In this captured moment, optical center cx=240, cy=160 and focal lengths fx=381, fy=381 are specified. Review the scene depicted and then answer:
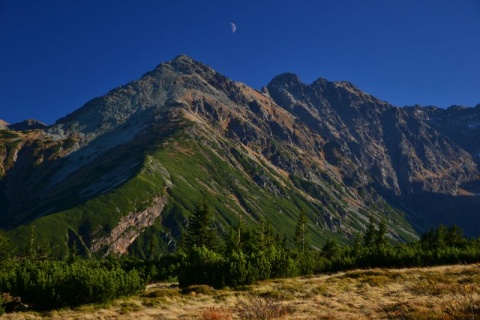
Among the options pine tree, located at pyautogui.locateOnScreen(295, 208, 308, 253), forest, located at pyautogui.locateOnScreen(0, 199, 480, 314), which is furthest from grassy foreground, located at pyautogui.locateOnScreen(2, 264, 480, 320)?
pine tree, located at pyautogui.locateOnScreen(295, 208, 308, 253)

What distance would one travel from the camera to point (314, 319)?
73.9ft

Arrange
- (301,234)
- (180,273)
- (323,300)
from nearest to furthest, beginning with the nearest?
(323,300)
(180,273)
(301,234)

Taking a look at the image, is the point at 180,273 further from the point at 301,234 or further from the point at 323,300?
the point at 301,234

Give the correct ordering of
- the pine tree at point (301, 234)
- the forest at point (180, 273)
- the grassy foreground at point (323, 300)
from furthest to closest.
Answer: the pine tree at point (301, 234) → the forest at point (180, 273) → the grassy foreground at point (323, 300)

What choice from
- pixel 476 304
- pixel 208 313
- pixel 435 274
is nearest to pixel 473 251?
pixel 435 274

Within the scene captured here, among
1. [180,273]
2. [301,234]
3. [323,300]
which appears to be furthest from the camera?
[301,234]

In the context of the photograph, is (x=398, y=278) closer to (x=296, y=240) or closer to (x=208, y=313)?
(x=208, y=313)

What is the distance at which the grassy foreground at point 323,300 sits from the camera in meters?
22.4

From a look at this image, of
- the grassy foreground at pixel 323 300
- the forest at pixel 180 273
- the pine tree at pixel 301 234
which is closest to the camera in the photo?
the grassy foreground at pixel 323 300

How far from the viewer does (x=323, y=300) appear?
29375 mm

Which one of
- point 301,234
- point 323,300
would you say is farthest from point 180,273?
point 301,234

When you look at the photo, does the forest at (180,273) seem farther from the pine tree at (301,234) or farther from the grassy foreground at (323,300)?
the pine tree at (301,234)

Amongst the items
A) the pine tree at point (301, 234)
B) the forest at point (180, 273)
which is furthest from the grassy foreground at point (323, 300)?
the pine tree at point (301, 234)

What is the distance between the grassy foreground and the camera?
2238cm
